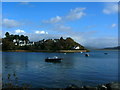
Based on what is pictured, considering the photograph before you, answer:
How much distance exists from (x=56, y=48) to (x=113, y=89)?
14733cm

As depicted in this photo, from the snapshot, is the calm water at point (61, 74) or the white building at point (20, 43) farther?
the white building at point (20, 43)

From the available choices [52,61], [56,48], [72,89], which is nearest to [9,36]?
[56,48]

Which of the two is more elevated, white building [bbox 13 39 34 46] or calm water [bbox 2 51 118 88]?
white building [bbox 13 39 34 46]

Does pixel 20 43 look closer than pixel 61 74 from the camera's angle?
No

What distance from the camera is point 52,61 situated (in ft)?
186

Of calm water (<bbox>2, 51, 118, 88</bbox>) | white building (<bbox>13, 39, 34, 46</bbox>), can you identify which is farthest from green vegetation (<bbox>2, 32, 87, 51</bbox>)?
calm water (<bbox>2, 51, 118, 88</bbox>)

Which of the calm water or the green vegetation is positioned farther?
the green vegetation

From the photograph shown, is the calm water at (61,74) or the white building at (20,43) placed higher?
the white building at (20,43)

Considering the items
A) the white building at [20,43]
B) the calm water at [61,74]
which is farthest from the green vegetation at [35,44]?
the calm water at [61,74]

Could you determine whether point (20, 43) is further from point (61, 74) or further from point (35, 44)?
point (61, 74)

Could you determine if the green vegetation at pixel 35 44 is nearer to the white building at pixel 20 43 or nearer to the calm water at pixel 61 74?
the white building at pixel 20 43

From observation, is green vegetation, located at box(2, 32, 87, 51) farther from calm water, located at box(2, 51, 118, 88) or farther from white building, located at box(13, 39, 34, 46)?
calm water, located at box(2, 51, 118, 88)

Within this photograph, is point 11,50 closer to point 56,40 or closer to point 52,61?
point 56,40

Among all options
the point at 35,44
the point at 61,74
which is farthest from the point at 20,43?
the point at 61,74
